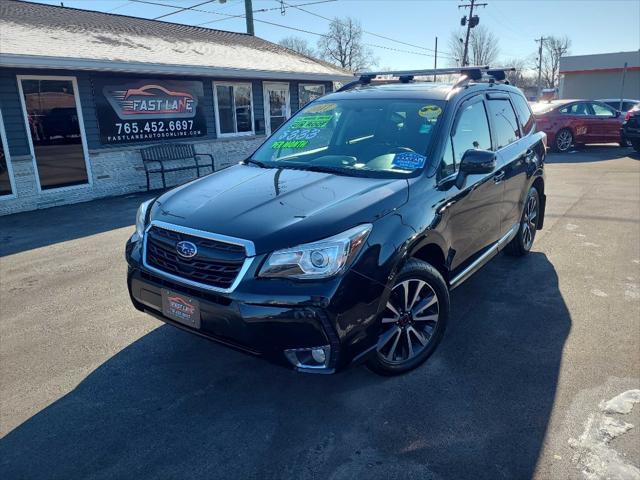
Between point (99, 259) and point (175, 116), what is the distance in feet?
21.9

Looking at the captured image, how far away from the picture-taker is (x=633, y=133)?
1466 centimetres

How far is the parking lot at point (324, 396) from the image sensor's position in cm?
249

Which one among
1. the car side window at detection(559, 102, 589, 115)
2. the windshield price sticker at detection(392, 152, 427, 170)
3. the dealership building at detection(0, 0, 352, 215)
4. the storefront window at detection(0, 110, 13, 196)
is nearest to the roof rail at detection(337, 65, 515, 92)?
the windshield price sticker at detection(392, 152, 427, 170)

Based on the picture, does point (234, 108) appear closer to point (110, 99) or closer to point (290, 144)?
point (110, 99)

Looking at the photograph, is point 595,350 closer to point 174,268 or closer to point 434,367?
point 434,367

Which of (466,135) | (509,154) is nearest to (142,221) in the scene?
(466,135)

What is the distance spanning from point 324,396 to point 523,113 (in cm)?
384

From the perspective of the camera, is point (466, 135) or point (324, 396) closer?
point (324, 396)

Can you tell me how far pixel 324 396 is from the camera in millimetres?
3035

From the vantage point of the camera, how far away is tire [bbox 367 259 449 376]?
2990 mm

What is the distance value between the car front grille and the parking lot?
2.66 ft

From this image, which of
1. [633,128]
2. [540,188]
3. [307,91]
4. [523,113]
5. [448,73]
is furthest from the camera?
[307,91]

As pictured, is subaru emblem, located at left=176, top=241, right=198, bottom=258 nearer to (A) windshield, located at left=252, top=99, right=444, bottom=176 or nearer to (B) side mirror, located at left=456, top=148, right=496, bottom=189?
(A) windshield, located at left=252, top=99, right=444, bottom=176

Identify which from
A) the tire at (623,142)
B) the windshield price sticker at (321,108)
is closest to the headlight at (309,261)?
the windshield price sticker at (321,108)
